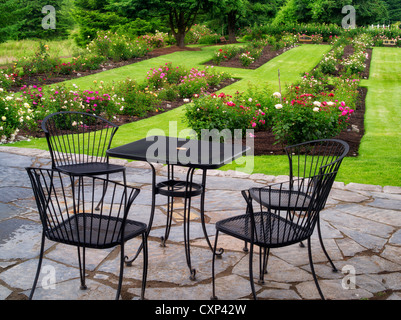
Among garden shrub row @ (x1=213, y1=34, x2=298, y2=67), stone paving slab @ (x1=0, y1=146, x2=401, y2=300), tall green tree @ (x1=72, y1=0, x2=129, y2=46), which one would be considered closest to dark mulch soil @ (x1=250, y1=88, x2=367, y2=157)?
stone paving slab @ (x1=0, y1=146, x2=401, y2=300)

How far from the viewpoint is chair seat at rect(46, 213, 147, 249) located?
255 cm

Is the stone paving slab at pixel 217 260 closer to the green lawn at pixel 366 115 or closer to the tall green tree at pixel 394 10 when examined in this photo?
the green lawn at pixel 366 115

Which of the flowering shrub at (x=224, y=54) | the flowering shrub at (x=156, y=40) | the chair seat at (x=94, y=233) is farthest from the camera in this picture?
the flowering shrub at (x=156, y=40)

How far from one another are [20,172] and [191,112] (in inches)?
118

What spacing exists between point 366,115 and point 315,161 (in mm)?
4008

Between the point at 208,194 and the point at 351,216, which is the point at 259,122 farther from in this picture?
the point at 351,216

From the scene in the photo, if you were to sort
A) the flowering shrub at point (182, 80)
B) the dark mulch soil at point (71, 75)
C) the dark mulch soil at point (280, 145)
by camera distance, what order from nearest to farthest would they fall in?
the dark mulch soil at point (280, 145) < the flowering shrub at point (182, 80) < the dark mulch soil at point (71, 75)

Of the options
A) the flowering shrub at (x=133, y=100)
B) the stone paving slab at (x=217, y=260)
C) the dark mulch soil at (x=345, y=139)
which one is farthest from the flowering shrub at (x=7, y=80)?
the stone paving slab at (x=217, y=260)

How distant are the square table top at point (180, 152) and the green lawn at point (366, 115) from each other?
95.0 inches

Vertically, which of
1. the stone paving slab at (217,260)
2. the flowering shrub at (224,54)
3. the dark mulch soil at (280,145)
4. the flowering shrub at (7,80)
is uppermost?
the flowering shrub at (224,54)

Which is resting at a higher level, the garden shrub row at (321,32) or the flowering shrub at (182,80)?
the garden shrub row at (321,32)

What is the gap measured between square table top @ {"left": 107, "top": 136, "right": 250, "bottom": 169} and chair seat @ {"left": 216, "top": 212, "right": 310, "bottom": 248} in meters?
0.39

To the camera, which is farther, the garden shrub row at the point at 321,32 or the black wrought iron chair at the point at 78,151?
the garden shrub row at the point at 321,32

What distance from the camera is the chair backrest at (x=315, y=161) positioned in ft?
9.32
